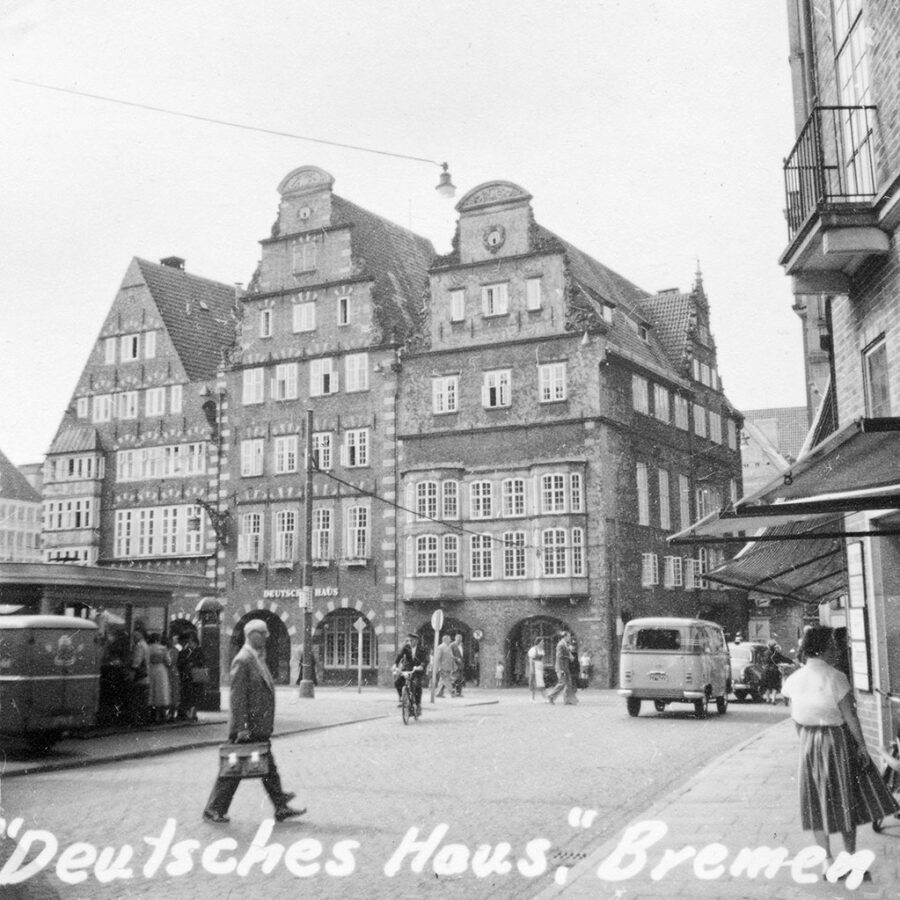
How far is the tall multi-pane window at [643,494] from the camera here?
148 feet

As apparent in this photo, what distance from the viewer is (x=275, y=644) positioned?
47.5m

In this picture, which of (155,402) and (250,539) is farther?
(155,402)

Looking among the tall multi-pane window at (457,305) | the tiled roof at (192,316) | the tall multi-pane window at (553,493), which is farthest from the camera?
the tiled roof at (192,316)

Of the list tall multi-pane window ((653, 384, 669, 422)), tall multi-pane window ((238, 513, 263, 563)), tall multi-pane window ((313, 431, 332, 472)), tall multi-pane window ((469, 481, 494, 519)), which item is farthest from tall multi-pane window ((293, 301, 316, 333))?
tall multi-pane window ((653, 384, 669, 422))

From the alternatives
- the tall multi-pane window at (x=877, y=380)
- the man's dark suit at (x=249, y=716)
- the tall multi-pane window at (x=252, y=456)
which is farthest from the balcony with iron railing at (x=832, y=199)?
the tall multi-pane window at (x=252, y=456)

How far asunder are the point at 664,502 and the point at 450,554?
9.68 m

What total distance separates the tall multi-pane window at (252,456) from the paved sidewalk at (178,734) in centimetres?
1622

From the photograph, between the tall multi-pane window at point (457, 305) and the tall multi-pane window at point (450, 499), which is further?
the tall multi-pane window at point (457, 305)

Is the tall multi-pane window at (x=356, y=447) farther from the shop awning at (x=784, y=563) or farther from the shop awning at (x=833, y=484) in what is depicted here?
the shop awning at (x=833, y=484)

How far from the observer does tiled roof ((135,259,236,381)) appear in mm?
51531

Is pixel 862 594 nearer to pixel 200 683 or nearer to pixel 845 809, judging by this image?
pixel 845 809

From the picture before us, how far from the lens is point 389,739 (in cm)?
2042

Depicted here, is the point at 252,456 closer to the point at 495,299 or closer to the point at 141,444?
the point at 141,444

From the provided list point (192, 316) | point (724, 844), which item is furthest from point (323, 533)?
point (724, 844)
